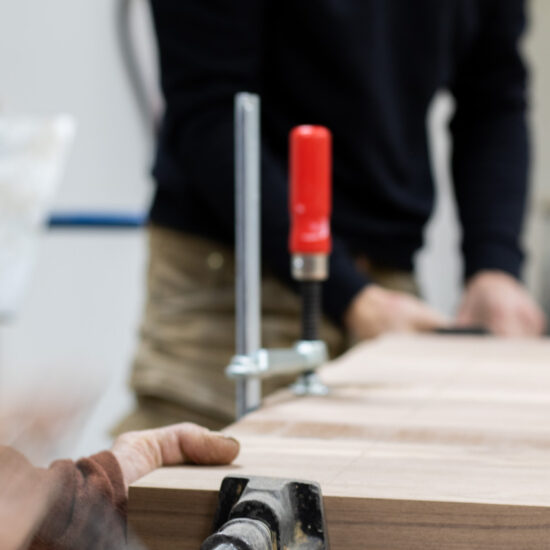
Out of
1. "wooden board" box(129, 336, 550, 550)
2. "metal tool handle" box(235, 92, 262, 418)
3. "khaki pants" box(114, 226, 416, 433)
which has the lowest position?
"khaki pants" box(114, 226, 416, 433)

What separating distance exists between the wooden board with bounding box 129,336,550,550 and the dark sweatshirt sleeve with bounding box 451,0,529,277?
0.49m

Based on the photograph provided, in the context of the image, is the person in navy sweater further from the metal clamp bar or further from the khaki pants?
the metal clamp bar

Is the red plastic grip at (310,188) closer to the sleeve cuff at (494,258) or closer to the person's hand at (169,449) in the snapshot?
the person's hand at (169,449)

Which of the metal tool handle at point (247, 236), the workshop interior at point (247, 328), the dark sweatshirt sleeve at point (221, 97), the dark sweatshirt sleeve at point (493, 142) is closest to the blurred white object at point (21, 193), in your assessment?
the workshop interior at point (247, 328)

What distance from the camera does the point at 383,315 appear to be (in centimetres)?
82

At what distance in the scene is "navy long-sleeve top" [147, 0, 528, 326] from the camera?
31.9 inches

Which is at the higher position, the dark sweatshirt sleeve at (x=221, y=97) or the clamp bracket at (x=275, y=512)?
the dark sweatshirt sleeve at (x=221, y=97)

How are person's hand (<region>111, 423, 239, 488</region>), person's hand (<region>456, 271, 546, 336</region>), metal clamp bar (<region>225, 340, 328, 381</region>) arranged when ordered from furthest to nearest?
person's hand (<region>456, 271, 546, 336</region>) → metal clamp bar (<region>225, 340, 328, 381</region>) → person's hand (<region>111, 423, 239, 488</region>)

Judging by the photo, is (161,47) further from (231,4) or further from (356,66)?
(356,66)

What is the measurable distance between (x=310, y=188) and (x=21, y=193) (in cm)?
86

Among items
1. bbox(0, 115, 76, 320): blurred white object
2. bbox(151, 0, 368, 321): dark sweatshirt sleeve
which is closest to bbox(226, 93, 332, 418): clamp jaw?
bbox(151, 0, 368, 321): dark sweatshirt sleeve

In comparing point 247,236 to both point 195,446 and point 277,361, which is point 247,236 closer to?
point 277,361

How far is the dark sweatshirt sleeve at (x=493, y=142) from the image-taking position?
1.04 meters

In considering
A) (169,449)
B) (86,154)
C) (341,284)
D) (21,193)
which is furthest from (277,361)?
(86,154)
